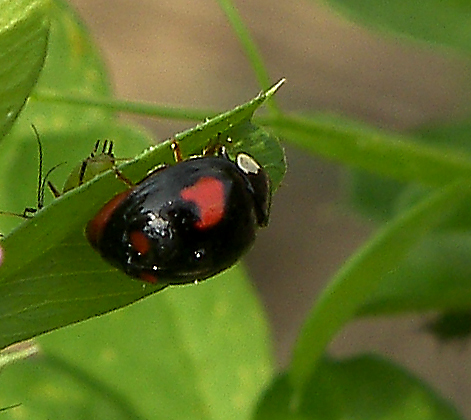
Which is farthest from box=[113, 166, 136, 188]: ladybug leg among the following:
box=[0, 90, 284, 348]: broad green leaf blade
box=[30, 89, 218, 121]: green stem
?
box=[30, 89, 218, 121]: green stem

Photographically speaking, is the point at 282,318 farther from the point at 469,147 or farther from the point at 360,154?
the point at 360,154

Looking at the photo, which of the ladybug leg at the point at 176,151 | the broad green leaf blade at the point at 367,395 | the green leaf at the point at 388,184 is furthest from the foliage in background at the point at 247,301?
the ladybug leg at the point at 176,151

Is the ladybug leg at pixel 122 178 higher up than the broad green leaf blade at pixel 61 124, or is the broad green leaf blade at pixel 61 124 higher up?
the ladybug leg at pixel 122 178

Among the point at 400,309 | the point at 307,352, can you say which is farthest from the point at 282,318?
the point at 307,352

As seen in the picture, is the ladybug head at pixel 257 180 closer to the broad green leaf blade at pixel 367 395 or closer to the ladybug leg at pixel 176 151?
the ladybug leg at pixel 176 151

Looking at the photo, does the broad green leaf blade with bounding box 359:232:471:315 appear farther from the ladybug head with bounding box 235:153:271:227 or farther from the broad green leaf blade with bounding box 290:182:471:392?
Result: the ladybug head with bounding box 235:153:271:227

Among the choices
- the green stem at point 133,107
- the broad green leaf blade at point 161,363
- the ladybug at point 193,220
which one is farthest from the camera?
the broad green leaf blade at point 161,363
